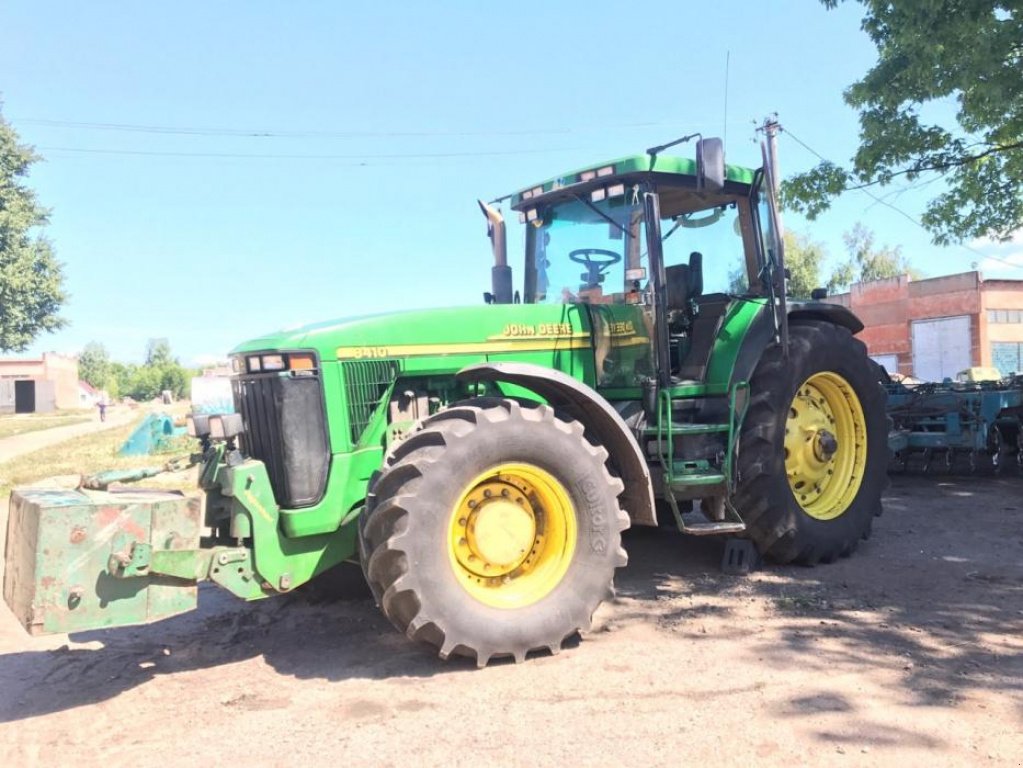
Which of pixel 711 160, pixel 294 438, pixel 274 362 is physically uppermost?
pixel 711 160

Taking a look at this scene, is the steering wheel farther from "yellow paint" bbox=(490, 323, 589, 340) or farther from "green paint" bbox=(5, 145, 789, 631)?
"yellow paint" bbox=(490, 323, 589, 340)

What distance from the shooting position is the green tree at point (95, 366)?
97312mm

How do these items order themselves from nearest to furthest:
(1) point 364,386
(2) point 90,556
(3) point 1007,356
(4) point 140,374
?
(2) point 90,556 < (1) point 364,386 < (3) point 1007,356 < (4) point 140,374

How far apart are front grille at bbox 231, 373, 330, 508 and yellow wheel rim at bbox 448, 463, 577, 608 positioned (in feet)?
2.59

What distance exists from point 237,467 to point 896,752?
3.13 meters

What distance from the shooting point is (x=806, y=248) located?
120 feet

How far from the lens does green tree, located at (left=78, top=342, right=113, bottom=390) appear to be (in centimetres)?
9731

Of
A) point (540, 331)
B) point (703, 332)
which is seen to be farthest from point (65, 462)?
point (703, 332)

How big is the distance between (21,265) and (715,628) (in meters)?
34.9

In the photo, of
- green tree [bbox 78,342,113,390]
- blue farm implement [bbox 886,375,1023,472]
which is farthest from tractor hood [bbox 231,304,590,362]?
green tree [bbox 78,342,113,390]

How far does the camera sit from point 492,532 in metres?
4.05

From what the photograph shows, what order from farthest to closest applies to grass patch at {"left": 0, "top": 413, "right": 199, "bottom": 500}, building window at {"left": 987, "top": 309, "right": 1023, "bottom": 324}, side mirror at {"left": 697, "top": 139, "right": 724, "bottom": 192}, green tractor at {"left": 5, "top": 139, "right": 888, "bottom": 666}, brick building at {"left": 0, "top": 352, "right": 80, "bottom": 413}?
1. brick building at {"left": 0, "top": 352, "right": 80, "bottom": 413}
2. building window at {"left": 987, "top": 309, "right": 1023, "bottom": 324}
3. grass patch at {"left": 0, "top": 413, "right": 199, "bottom": 500}
4. side mirror at {"left": 697, "top": 139, "right": 724, "bottom": 192}
5. green tractor at {"left": 5, "top": 139, "right": 888, "bottom": 666}

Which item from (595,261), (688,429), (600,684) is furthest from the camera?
(595,261)

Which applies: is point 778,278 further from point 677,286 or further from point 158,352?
point 158,352
